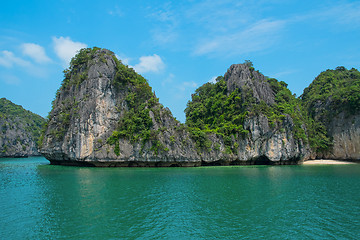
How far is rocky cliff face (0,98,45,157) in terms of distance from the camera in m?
73.9

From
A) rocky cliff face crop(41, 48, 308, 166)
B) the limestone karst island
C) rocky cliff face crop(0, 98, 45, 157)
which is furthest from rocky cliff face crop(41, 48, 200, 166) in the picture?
rocky cliff face crop(0, 98, 45, 157)

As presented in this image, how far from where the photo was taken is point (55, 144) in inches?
1545

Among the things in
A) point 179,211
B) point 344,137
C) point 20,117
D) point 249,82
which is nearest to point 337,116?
point 344,137

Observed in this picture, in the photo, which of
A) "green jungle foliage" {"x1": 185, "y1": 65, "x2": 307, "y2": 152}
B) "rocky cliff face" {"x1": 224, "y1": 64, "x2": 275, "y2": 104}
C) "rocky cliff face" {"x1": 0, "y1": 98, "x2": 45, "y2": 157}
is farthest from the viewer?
"rocky cliff face" {"x1": 0, "y1": 98, "x2": 45, "y2": 157}

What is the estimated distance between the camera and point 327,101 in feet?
162

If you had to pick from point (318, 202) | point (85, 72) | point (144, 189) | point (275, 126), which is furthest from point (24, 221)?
point (275, 126)

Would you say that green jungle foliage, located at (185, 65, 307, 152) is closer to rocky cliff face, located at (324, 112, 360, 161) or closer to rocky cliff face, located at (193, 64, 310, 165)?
rocky cliff face, located at (193, 64, 310, 165)

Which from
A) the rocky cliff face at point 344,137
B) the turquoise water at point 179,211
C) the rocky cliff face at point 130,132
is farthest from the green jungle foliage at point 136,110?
the rocky cliff face at point 344,137

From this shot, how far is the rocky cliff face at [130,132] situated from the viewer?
36.0 m

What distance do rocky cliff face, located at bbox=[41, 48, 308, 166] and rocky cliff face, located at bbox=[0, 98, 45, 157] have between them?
138 ft

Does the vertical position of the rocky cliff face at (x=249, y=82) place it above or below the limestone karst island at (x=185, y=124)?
above

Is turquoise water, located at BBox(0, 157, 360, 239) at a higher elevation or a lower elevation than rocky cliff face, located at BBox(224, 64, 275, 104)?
lower

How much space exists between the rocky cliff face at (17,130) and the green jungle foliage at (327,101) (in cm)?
8020

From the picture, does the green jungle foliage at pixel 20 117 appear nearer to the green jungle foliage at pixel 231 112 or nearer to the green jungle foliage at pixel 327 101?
the green jungle foliage at pixel 231 112
